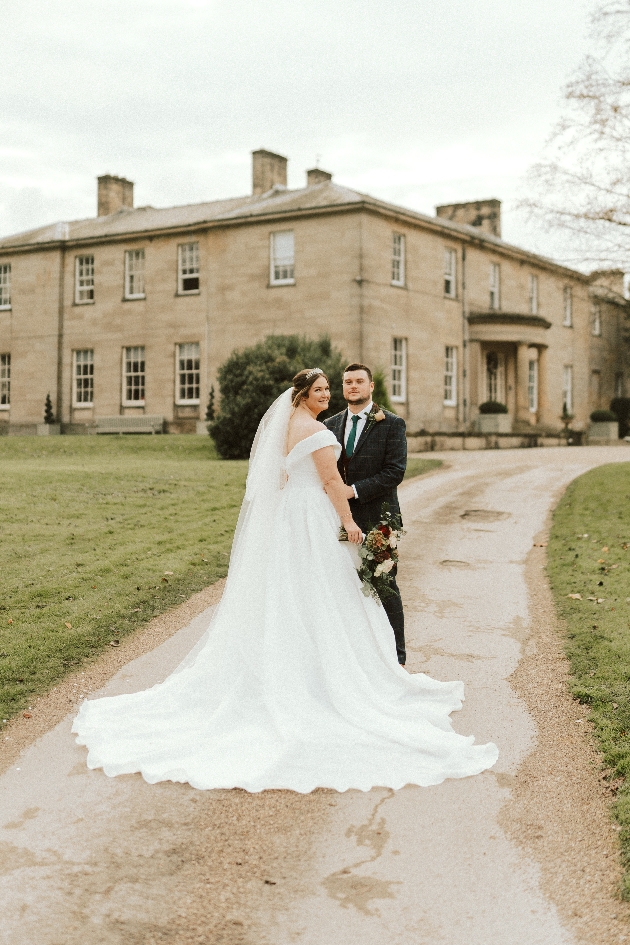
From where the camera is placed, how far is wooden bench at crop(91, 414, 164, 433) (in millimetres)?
32750

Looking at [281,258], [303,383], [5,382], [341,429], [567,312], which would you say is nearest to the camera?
[303,383]

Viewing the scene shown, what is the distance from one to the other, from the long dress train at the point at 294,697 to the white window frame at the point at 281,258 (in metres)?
25.8

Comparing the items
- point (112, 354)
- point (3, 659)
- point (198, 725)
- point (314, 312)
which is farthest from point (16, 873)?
point (112, 354)

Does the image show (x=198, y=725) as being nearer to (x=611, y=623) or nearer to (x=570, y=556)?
(x=611, y=623)

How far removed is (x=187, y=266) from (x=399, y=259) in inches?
309

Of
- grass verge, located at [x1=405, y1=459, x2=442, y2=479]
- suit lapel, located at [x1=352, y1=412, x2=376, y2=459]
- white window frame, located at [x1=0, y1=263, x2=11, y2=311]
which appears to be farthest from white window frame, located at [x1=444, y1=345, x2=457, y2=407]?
suit lapel, located at [x1=352, y1=412, x2=376, y2=459]

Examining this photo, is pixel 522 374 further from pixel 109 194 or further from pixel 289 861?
pixel 289 861

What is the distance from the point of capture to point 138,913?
3502 millimetres

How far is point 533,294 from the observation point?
3941 centimetres

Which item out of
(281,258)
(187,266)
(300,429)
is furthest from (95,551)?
(187,266)

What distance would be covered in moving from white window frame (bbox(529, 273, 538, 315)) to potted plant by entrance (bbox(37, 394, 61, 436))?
20.6 m

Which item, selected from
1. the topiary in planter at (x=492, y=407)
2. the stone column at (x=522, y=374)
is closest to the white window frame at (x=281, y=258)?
the topiary in planter at (x=492, y=407)

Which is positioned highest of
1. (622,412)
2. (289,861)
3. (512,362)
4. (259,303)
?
(259,303)

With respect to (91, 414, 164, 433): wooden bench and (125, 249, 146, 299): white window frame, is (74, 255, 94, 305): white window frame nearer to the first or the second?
(125, 249, 146, 299): white window frame
